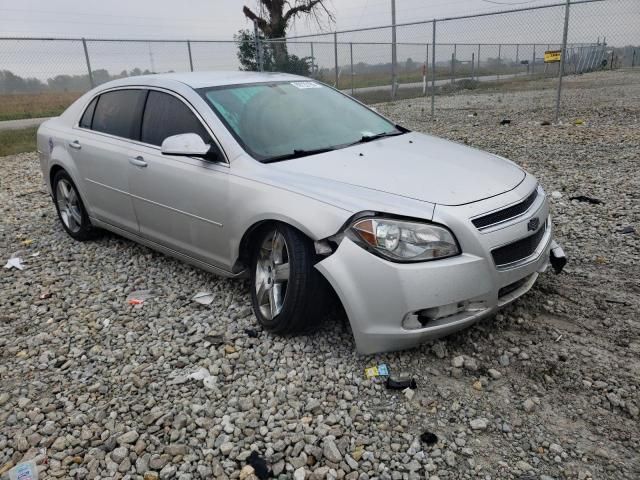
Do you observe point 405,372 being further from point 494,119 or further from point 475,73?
point 475,73

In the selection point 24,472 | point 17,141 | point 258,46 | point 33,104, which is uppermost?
point 258,46

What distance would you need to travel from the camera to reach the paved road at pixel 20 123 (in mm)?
14452

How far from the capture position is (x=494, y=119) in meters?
12.0

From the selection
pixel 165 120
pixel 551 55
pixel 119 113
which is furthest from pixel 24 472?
pixel 551 55

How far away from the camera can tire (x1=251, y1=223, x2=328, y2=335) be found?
9.72 feet

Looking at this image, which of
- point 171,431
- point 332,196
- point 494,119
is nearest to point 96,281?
point 171,431

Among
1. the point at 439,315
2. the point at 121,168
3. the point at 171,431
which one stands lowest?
the point at 171,431

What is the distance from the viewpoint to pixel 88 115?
4883mm

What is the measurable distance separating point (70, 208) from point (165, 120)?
6.55ft

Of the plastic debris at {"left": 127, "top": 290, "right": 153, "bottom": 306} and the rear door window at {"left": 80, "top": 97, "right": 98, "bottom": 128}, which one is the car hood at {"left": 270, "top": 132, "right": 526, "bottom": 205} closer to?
the plastic debris at {"left": 127, "top": 290, "right": 153, "bottom": 306}

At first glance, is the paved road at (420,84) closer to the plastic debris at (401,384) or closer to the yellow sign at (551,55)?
the yellow sign at (551,55)

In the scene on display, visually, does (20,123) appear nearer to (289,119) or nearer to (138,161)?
(138,161)

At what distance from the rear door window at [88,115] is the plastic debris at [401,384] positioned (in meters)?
3.70

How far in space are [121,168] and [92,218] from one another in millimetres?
919
